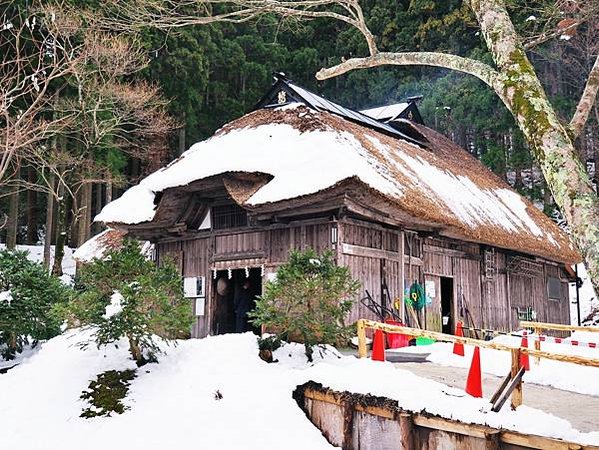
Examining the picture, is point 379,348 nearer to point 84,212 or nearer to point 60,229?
point 60,229

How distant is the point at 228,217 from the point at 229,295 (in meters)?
1.97

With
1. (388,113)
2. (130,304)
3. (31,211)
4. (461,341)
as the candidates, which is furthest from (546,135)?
(31,211)

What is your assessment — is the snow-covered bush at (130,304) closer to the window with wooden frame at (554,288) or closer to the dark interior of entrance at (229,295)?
the dark interior of entrance at (229,295)

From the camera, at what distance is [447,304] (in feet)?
46.5

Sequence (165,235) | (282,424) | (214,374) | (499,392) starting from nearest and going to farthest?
(499,392)
(282,424)
(214,374)
(165,235)

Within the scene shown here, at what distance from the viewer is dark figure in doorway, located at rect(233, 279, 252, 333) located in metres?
12.8

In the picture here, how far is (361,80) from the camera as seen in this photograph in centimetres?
2983

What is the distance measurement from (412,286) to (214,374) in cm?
585

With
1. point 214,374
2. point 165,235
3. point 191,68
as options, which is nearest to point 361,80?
point 191,68

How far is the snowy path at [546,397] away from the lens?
605 centimetres

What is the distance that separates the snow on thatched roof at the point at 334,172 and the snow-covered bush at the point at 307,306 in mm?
2084

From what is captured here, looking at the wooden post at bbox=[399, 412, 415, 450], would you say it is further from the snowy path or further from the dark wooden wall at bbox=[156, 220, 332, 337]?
the dark wooden wall at bbox=[156, 220, 332, 337]

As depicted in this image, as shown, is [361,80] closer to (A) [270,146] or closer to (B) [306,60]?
(B) [306,60]

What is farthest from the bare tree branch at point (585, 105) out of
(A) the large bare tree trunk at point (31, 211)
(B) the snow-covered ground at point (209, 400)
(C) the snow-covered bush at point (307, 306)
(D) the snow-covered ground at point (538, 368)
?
(A) the large bare tree trunk at point (31, 211)
